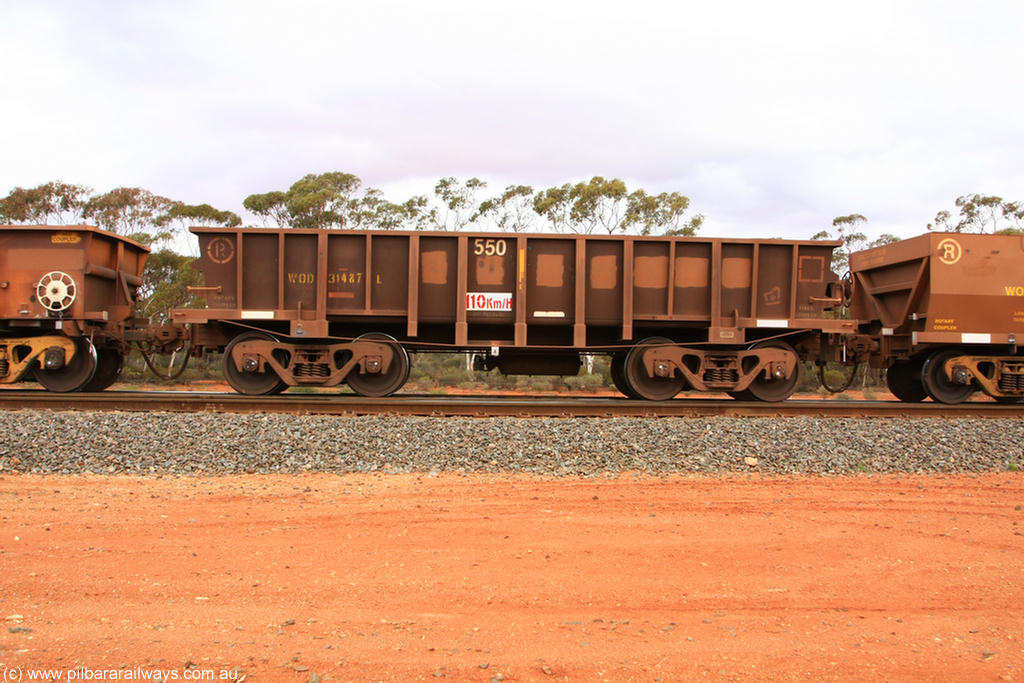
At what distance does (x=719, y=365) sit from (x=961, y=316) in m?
4.30

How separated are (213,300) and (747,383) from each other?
342 inches

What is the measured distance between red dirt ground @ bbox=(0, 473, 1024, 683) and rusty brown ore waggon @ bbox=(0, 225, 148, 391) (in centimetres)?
532

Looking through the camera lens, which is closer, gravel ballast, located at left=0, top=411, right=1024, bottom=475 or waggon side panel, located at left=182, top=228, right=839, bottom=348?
gravel ballast, located at left=0, top=411, right=1024, bottom=475

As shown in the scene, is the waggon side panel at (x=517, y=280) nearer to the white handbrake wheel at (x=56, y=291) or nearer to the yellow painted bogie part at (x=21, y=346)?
the white handbrake wheel at (x=56, y=291)

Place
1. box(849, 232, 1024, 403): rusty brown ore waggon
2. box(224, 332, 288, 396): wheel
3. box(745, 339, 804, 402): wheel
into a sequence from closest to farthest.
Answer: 1. box(224, 332, 288, 396): wheel
2. box(745, 339, 804, 402): wheel
3. box(849, 232, 1024, 403): rusty brown ore waggon

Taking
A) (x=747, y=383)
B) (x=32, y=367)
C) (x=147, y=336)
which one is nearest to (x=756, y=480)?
(x=747, y=383)

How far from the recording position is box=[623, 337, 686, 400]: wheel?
33.9 feet

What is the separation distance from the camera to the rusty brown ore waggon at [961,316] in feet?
35.2

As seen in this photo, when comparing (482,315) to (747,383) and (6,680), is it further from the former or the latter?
(6,680)

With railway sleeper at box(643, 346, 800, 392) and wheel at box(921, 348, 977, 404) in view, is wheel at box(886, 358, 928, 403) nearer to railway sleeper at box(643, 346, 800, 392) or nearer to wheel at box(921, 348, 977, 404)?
wheel at box(921, 348, 977, 404)

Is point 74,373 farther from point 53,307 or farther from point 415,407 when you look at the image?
point 415,407

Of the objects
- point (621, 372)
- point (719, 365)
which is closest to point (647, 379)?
point (621, 372)

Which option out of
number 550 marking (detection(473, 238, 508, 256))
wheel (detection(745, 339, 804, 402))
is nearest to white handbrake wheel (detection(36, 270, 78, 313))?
number 550 marking (detection(473, 238, 508, 256))

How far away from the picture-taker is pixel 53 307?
1016cm
